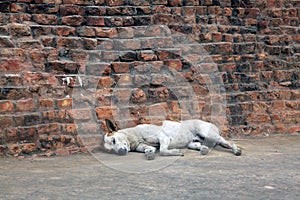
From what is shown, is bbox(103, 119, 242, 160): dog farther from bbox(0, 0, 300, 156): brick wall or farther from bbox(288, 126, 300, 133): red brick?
bbox(288, 126, 300, 133): red brick

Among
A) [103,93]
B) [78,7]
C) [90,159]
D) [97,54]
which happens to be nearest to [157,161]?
[90,159]

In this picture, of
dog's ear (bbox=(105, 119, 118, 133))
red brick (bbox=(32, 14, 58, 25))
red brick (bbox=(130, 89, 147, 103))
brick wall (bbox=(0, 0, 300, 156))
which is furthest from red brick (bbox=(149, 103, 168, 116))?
red brick (bbox=(32, 14, 58, 25))

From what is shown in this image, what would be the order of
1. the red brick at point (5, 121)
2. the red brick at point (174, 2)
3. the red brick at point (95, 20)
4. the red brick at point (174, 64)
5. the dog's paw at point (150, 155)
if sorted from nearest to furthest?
the dog's paw at point (150, 155) → the red brick at point (5, 121) → the red brick at point (95, 20) → the red brick at point (174, 64) → the red brick at point (174, 2)

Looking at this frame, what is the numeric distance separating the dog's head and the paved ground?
98 mm

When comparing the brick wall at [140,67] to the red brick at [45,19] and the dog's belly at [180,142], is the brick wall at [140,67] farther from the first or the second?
the dog's belly at [180,142]

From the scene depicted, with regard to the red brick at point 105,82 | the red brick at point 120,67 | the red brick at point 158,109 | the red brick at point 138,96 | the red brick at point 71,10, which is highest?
the red brick at point 71,10

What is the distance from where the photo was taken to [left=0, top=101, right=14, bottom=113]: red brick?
5398mm

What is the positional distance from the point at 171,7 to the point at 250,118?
6.17 feet

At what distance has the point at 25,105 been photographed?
18.1 feet

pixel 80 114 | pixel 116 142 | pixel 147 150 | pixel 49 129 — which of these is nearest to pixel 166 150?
pixel 147 150

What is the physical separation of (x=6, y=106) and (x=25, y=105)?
0.69ft

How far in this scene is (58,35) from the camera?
5879 millimetres

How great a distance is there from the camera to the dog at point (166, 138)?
18.5 feet

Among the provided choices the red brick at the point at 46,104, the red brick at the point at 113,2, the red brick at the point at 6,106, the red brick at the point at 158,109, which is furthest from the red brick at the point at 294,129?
the red brick at the point at 6,106
